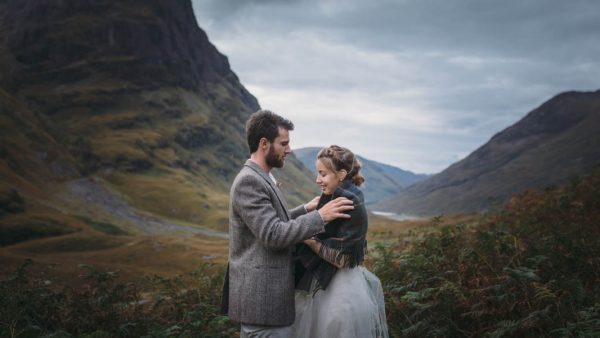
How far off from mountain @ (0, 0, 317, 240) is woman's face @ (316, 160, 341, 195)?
61.0 m

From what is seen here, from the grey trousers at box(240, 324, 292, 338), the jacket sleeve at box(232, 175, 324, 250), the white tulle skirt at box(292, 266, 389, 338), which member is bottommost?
the grey trousers at box(240, 324, 292, 338)

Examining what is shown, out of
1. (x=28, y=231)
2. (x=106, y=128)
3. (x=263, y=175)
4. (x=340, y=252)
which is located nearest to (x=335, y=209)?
(x=340, y=252)

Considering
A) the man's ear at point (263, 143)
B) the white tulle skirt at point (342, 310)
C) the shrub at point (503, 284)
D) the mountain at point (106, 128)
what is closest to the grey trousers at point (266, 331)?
the white tulle skirt at point (342, 310)

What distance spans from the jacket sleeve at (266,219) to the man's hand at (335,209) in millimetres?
102

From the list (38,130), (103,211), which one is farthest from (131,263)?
(38,130)

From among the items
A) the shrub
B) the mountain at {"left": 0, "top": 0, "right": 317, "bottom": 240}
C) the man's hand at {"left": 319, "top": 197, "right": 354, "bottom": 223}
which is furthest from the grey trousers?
the mountain at {"left": 0, "top": 0, "right": 317, "bottom": 240}

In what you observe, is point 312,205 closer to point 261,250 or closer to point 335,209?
point 335,209

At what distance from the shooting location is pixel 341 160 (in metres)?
5.30

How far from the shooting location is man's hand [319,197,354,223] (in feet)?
15.7

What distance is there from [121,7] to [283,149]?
217655 mm

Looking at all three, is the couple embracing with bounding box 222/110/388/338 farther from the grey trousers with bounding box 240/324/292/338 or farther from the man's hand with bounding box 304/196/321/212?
the man's hand with bounding box 304/196/321/212

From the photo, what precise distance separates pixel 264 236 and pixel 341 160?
1350mm

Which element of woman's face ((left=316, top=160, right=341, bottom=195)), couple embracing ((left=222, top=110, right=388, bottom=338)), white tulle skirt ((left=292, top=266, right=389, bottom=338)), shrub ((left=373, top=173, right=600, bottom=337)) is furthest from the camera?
shrub ((left=373, top=173, right=600, bottom=337))

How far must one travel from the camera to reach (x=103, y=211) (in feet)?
281
